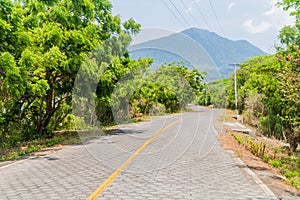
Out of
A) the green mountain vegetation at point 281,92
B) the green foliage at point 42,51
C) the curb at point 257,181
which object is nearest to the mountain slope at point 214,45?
the green mountain vegetation at point 281,92

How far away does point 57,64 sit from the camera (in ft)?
39.1

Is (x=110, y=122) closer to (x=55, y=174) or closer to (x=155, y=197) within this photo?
(x=55, y=174)

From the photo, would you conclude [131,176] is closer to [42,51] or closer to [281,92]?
[42,51]

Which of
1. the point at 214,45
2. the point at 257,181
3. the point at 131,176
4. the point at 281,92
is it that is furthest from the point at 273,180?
the point at 214,45

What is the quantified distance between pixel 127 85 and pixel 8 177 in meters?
15.2

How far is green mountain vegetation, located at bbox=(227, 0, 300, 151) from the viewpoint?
1068 cm

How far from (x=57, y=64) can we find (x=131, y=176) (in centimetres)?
666

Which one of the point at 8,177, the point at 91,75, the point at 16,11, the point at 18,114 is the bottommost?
the point at 8,177

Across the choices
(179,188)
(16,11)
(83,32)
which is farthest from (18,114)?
(179,188)

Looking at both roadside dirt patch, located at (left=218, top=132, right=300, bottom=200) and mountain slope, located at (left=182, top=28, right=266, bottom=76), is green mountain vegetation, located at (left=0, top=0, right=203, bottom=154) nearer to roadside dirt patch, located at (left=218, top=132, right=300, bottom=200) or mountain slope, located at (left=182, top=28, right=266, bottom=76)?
mountain slope, located at (left=182, top=28, right=266, bottom=76)

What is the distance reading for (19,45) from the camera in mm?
10641

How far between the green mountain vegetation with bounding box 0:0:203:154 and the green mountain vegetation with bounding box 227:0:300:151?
8295 millimetres

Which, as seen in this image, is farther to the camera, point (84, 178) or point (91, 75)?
point (91, 75)

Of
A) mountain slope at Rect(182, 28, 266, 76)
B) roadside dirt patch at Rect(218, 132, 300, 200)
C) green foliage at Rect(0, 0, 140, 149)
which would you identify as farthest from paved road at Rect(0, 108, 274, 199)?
mountain slope at Rect(182, 28, 266, 76)
